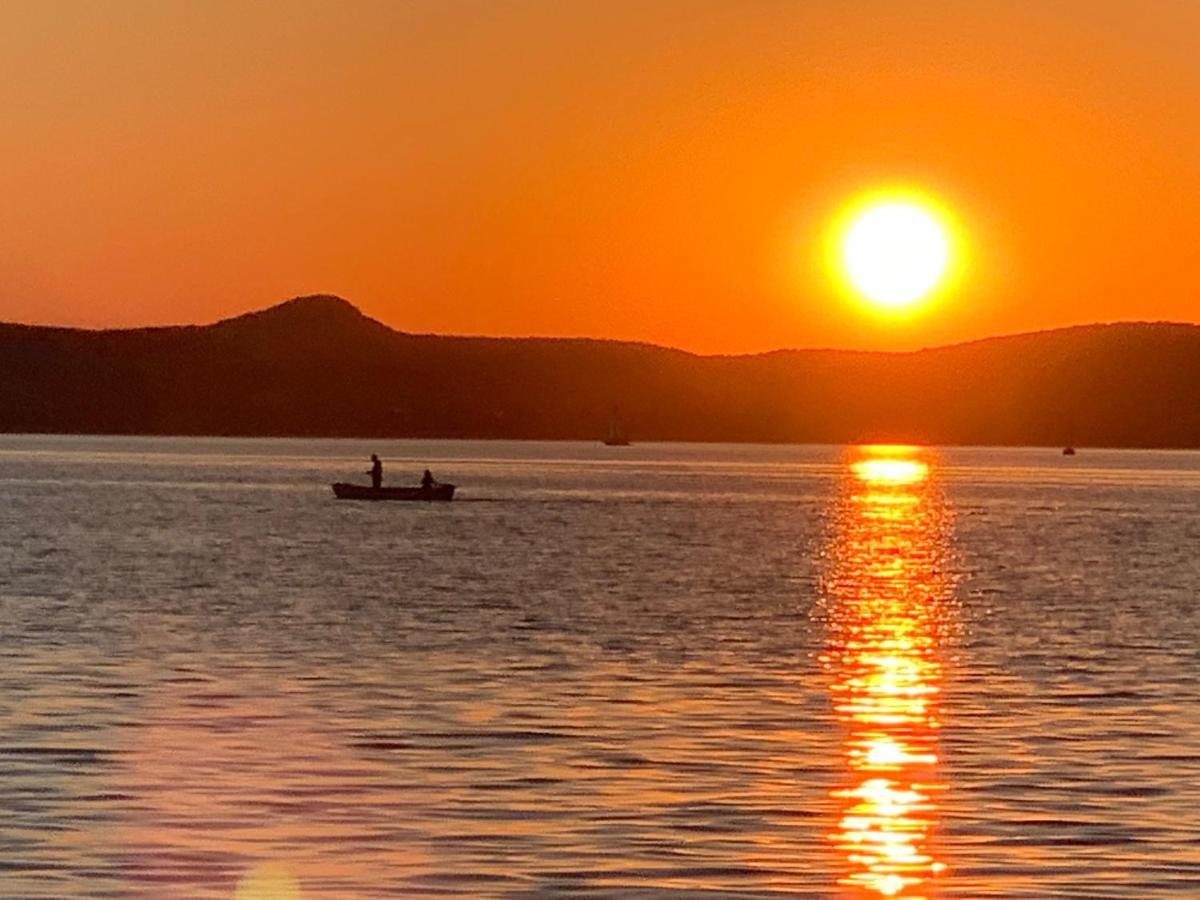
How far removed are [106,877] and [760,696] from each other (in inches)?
743

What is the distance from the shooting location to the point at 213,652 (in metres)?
48.8

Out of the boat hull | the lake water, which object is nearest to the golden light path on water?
the lake water

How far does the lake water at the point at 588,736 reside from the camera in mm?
24938

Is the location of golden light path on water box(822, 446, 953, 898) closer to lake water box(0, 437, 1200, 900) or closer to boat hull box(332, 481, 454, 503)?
lake water box(0, 437, 1200, 900)

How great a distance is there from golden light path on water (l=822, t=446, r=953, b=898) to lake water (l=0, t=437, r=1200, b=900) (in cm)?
9

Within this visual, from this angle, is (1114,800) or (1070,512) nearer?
(1114,800)

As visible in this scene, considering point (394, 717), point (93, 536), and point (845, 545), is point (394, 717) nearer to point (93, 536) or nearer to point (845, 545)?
point (93, 536)

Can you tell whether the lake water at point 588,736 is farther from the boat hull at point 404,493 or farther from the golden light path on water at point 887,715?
the boat hull at point 404,493

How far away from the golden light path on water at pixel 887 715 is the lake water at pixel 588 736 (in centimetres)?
9

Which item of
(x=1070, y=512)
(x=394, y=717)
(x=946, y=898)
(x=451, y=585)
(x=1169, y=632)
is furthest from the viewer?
(x=1070, y=512)

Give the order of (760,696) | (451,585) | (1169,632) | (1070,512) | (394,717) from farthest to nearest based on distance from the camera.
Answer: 1. (1070,512)
2. (451,585)
3. (1169,632)
4. (760,696)
5. (394,717)

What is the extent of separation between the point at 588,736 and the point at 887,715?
20.3 feet

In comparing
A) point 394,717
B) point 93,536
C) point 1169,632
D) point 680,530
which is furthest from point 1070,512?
point 394,717

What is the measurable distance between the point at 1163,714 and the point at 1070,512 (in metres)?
132
